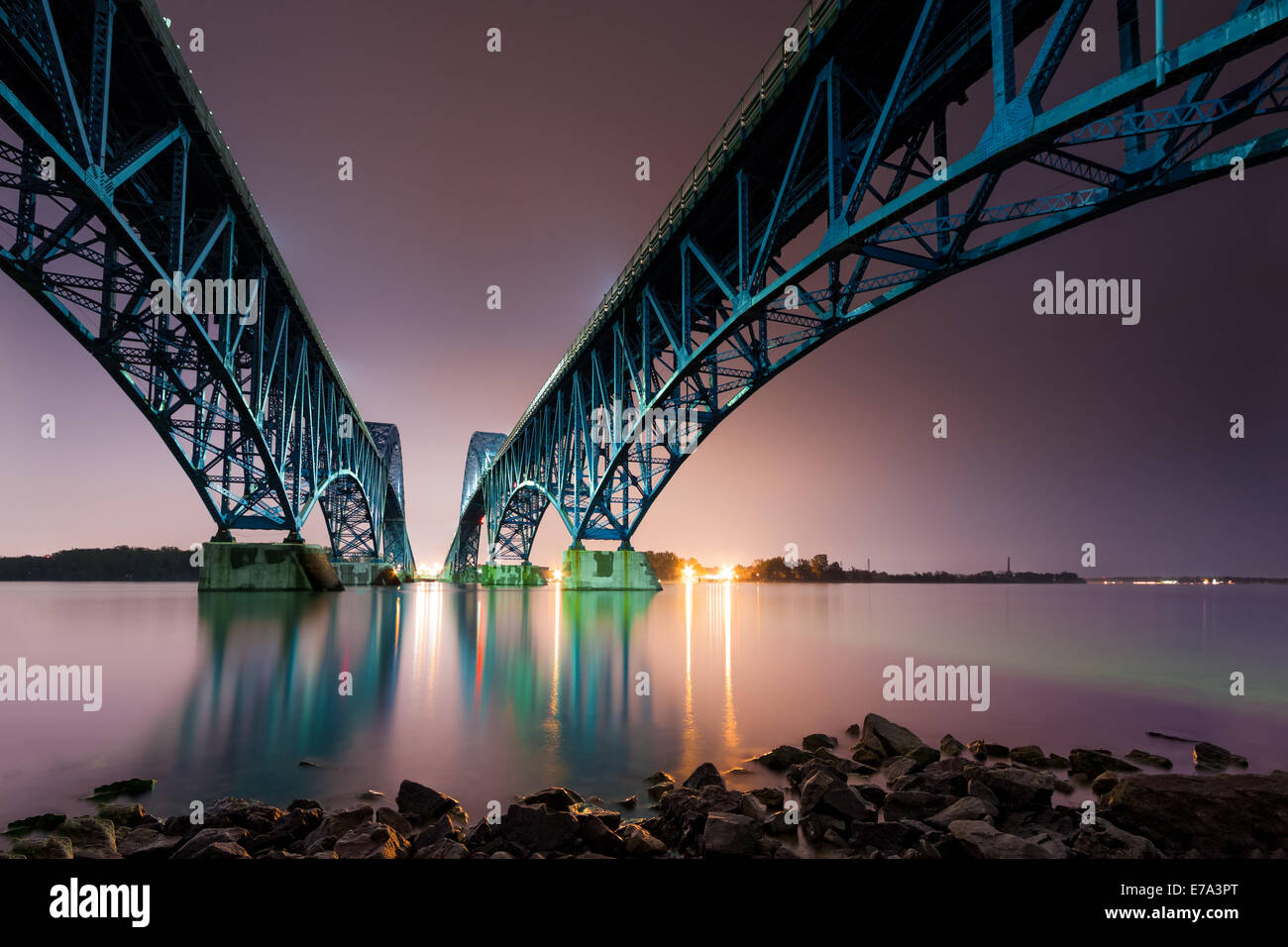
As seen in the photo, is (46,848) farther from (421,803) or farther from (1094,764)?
(1094,764)

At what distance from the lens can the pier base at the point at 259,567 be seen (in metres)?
33.0

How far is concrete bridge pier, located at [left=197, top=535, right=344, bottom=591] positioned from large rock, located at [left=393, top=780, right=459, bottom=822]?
35.0 metres

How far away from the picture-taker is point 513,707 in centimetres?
868

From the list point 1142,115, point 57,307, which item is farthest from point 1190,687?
point 57,307

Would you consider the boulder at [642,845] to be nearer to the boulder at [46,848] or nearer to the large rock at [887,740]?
the large rock at [887,740]

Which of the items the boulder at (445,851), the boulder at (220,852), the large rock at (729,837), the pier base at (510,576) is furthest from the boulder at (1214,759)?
the pier base at (510,576)

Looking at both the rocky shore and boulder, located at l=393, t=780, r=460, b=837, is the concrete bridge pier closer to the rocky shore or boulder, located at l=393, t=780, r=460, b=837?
the rocky shore

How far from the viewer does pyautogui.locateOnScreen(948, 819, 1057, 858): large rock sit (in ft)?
11.8

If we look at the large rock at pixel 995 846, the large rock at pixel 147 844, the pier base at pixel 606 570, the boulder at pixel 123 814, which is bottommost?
the pier base at pixel 606 570

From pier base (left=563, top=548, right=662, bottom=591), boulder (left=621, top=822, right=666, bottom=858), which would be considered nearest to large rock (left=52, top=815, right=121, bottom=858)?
boulder (left=621, top=822, right=666, bottom=858)

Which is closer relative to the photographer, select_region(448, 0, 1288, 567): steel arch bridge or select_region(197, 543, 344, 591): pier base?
select_region(448, 0, 1288, 567): steel arch bridge

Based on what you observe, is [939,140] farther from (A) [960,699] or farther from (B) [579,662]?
(B) [579,662]

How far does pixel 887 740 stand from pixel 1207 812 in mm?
2660
